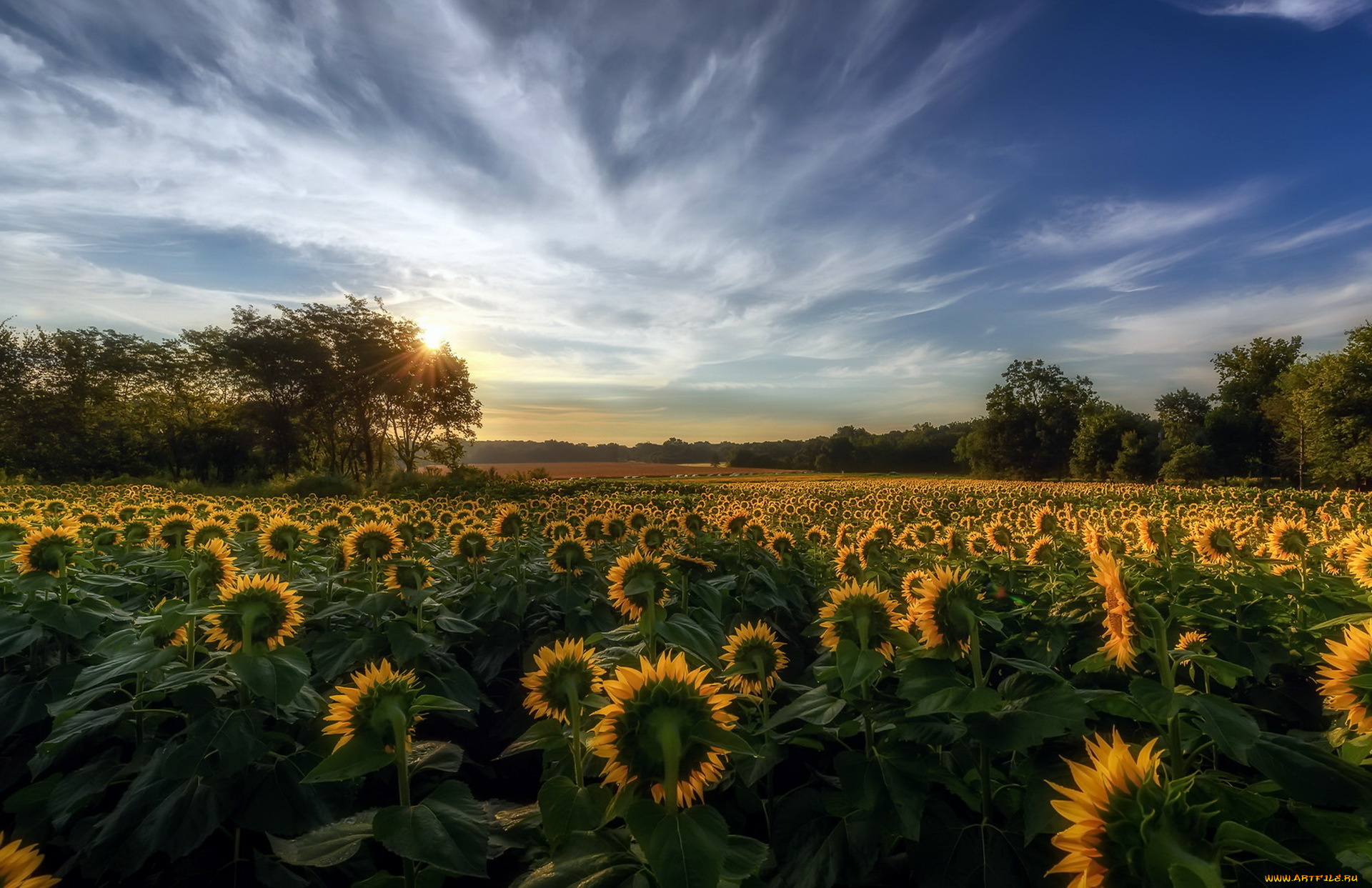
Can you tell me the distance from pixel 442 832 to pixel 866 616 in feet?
3.73

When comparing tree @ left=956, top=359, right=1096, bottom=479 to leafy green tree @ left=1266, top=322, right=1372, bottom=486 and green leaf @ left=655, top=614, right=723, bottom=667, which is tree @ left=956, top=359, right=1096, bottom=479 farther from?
green leaf @ left=655, top=614, right=723, bottom=667

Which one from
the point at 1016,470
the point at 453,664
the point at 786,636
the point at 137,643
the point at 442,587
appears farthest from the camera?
the point at 1016,470

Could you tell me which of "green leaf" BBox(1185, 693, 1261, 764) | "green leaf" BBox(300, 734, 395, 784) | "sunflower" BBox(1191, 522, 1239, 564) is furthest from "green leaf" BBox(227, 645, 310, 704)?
"sunflower" BBox(1191, 522, 1239, 564)

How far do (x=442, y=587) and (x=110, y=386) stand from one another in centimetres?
→ 4565

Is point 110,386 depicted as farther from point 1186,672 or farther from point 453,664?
point 1186,672

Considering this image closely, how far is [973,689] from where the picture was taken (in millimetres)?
1398

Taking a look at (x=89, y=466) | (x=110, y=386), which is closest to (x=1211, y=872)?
(x=89, y=466)

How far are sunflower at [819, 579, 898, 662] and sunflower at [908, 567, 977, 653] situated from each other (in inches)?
3.6

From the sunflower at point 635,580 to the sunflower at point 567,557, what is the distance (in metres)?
0.99

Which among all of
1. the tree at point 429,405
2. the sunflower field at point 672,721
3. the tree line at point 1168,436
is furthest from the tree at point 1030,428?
the sunflower field at point 672,721

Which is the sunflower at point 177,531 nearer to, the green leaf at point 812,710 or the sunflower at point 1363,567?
the green leaf at point 812,710

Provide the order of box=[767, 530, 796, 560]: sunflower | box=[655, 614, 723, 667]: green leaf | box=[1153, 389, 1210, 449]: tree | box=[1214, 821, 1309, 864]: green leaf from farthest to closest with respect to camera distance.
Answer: box=[1153, 389, 1210, 449]: tree → box=[767, 530, 796, 560]: sunflower → box=[655, 614, 723, 667]: green leaf → box=[1214, 821, 1309, 864]: green leaf

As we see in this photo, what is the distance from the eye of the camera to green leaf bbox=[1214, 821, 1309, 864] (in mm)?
792

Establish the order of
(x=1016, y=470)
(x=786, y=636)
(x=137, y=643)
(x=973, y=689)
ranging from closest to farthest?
(x=973, y=689)
(x=137, y=643)
(x=786, y=636)
(x=1016, y=470)
